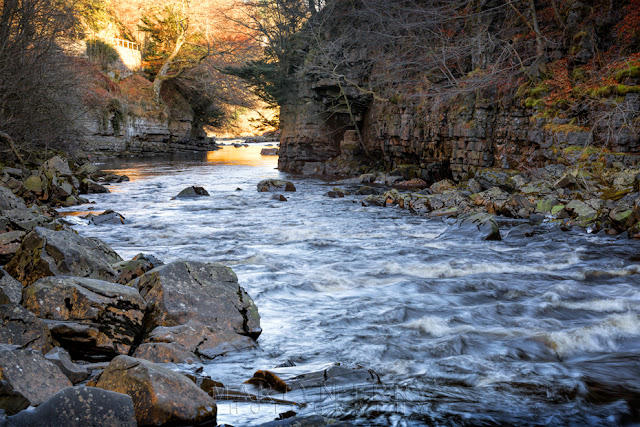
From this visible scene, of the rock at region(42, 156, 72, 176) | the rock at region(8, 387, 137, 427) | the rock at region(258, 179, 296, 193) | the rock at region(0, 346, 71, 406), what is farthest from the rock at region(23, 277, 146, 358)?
the rock at region(258, 179, 296, 193)

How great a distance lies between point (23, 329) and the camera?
133 inches

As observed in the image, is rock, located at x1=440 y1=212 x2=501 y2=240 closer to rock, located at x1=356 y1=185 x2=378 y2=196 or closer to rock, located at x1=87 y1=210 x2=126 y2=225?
rock, located at x1=356 y1=185 x2=378 y2=196

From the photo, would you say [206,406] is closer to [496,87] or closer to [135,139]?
[496,87]

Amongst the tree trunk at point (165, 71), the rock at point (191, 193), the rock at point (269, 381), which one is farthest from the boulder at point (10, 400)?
the tree trunk at point (165, 71)

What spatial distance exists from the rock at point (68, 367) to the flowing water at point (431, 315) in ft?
2.81

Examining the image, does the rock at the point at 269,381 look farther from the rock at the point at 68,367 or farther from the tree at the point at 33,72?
the tree at the point at 33,72

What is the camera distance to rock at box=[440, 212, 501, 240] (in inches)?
351

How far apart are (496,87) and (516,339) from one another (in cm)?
1152

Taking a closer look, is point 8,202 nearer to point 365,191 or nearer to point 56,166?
point 56,166

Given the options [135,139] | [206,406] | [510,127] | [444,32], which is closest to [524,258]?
[206,406]

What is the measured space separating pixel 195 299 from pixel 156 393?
1.66m

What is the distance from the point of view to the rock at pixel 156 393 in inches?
106

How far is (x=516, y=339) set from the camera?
14.7ft

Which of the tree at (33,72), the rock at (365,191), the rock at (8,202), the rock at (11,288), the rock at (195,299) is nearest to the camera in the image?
the rock at (11,288)
